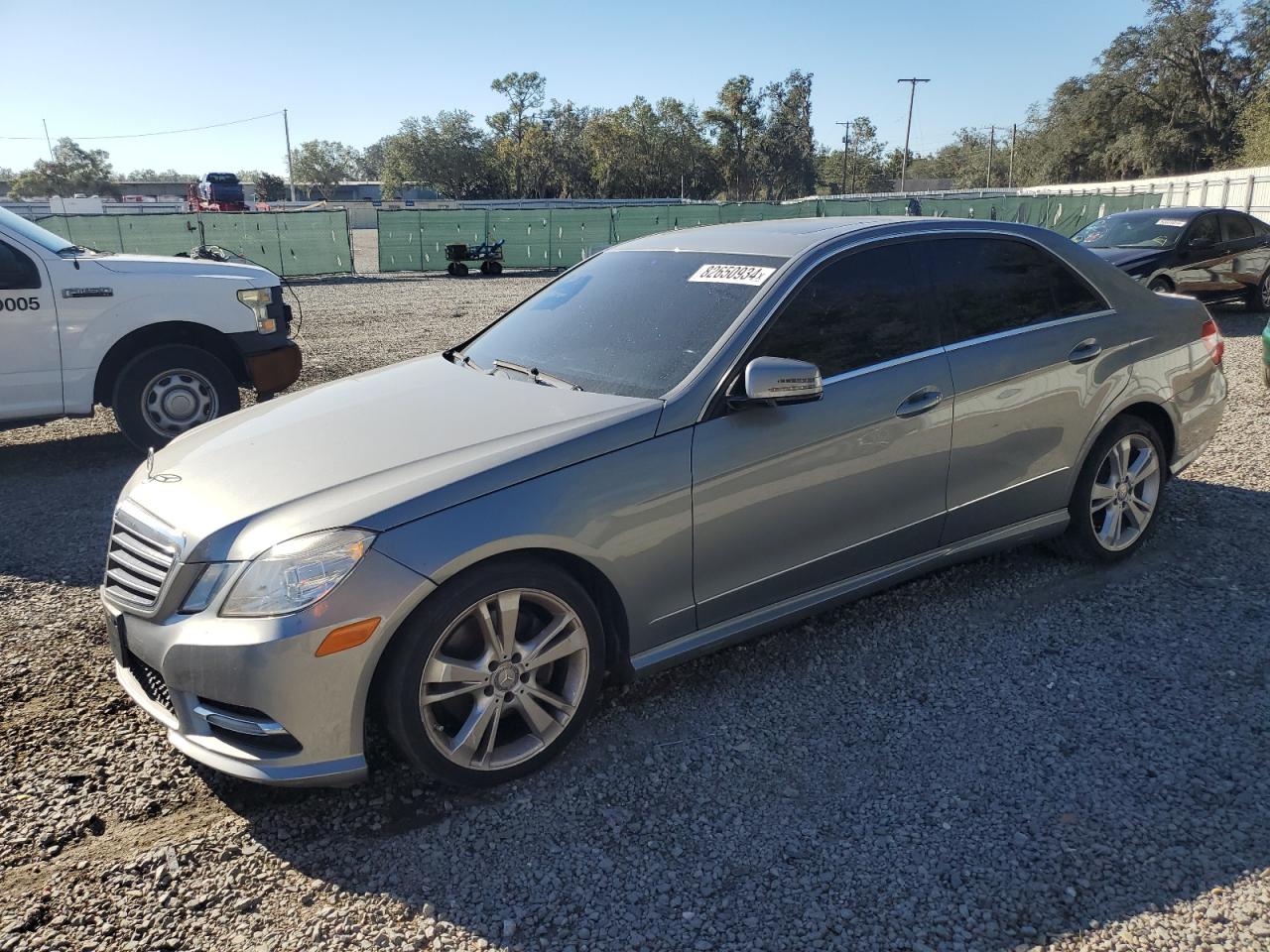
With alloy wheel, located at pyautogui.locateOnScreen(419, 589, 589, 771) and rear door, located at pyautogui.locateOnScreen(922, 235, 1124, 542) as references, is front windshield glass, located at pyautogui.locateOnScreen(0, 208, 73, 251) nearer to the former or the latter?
alloy wheel, located at pyautogui.locateOnScreen(419, 589, 589, 771)

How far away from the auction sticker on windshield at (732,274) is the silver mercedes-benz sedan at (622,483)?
0.01 meters

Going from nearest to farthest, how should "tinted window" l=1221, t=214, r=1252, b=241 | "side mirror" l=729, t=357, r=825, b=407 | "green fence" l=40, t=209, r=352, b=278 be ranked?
"side mirror" l=729, t=357, r=825, b=407 < "tinted window" l=1221, t=214, r=1252, b=241 < "green fence" l=40, t=209, r=352, b=278

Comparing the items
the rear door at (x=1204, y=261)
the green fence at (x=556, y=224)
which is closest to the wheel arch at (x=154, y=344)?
the rear door at (x=1204, y=261)

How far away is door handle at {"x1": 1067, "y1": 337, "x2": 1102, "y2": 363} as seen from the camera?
4.11 meters

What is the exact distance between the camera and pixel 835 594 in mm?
3557

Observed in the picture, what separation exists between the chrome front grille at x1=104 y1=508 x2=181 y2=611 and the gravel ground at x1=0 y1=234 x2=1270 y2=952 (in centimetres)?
65

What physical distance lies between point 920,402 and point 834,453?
501 millimetres

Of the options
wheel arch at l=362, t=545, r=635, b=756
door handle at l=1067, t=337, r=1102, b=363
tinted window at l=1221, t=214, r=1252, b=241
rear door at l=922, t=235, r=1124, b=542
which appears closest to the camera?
wheel arch at l=362, t=545, r=635, b=756

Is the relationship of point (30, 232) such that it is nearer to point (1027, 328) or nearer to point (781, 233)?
point (781, 233)

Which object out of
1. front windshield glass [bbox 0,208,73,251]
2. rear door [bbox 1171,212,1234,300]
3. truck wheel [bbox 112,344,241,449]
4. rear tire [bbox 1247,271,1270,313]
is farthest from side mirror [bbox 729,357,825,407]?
rear tire [bbox 1247,271,1270,313]

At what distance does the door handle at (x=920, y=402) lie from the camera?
3574 mm

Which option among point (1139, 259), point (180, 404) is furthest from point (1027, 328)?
point (1139, 259)

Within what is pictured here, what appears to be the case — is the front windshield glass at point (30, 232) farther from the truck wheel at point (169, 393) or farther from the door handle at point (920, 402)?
the door handle at point (920, 402)

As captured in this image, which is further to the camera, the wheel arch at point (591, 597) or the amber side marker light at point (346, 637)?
the wheel arch at point (591, 597)
